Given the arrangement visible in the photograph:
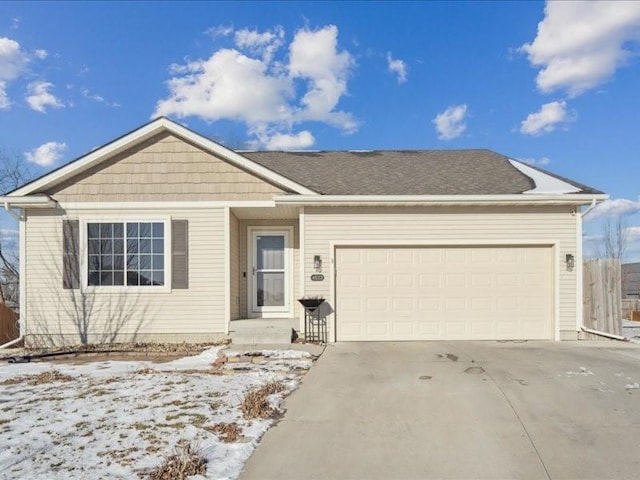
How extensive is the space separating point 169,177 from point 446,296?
6.26m

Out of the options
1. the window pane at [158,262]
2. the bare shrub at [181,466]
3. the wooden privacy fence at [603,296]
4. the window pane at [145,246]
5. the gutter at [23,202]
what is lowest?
the bare shrub at [181,466]

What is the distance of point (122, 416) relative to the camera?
5105 mm

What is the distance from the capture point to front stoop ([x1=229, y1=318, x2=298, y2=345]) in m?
9.59

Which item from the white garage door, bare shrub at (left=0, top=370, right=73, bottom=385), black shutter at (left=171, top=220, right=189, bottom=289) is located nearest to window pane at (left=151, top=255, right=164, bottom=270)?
black shutter at (left=171, top=220, right=189, bottom=289)

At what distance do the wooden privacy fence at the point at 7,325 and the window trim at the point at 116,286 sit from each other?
2850 mm

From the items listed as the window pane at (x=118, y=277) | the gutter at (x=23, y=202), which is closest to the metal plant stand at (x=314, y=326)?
the window pane at (x=118, y=277)

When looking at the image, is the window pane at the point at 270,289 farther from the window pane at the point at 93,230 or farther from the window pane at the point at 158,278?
the window pane at the point at 93,230

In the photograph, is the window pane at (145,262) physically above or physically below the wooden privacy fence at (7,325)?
above

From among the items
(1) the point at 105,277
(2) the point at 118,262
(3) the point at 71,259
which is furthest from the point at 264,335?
(3) the point at 71,259

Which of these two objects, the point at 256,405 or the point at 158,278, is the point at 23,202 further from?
the point at 256,405

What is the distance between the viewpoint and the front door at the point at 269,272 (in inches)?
448

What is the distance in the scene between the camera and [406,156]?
43.1ft

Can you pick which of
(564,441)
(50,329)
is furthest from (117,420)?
(50,329)

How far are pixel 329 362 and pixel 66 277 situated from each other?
5.93 m
